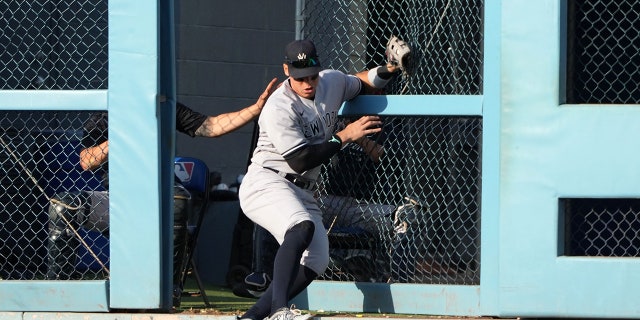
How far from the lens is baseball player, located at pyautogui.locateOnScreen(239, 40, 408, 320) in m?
5.51

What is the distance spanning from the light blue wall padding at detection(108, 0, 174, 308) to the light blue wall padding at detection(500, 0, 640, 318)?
175 centimetres

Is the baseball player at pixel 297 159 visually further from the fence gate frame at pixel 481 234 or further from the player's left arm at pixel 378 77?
the fence gate frame at pixel 481 234

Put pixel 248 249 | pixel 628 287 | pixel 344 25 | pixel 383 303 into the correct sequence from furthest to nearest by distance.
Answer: pixel 248 249 < pixel 344 25 < pixel 383 303 < pixel 628 287

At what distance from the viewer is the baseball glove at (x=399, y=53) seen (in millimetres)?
5902

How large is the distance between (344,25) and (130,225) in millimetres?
2090

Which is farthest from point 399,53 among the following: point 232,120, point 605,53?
point 605,53

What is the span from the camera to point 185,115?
618 centimetres

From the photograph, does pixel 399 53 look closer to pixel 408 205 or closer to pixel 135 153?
pixel 408 205

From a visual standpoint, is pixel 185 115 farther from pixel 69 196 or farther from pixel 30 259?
pixel 30 259

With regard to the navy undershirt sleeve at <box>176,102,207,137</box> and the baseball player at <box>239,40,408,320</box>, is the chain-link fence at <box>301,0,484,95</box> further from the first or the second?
the navy undershirt sleeve at <box>176,102,207,137</box>

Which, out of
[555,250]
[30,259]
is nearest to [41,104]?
[30,259]

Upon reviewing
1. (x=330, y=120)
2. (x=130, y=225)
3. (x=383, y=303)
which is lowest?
(x=383, y=303)

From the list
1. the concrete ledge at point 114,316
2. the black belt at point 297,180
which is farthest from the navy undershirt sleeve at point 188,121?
the concrete ledge at point 114,316

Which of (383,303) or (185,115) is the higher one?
(185,115)
